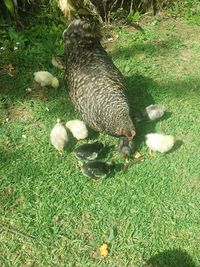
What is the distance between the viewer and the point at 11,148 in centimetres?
425

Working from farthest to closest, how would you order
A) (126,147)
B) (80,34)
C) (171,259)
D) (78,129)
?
(80,34)
(78,129)
(126,147)
(171,259)

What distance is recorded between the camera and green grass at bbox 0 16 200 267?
11.4 ft

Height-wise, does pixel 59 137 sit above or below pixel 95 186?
above

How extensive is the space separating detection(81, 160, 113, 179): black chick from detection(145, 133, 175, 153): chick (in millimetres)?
513

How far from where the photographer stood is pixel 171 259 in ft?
11.2

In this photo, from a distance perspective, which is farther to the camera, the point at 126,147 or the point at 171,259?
the point at 126,147

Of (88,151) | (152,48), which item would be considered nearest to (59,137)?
(88,151)

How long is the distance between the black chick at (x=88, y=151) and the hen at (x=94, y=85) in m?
0.17

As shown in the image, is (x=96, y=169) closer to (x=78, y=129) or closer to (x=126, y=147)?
(x=126, y=147)

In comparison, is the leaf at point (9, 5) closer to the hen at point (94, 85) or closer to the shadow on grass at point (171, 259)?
the hen at point (94, 85)

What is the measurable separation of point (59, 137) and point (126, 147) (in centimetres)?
67

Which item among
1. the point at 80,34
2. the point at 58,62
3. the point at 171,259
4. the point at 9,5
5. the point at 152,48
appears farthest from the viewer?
the point at 152,48

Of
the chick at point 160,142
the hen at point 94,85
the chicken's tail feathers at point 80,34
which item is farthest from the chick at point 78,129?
the chicken's tail feathers at point 80,34

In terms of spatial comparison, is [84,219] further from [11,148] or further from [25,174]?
[11,148]
